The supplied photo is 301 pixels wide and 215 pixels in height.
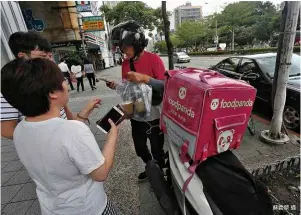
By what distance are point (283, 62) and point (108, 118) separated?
2.64 metres

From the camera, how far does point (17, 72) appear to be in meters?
0.84

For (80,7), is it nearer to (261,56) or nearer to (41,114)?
(261,56)

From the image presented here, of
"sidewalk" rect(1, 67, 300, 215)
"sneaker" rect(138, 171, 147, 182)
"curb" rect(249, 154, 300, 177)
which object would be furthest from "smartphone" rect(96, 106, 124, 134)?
"curb" rect(249, 154, 300, 177)

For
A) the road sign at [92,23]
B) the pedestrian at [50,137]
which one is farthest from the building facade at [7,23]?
the road sign at [92,23]

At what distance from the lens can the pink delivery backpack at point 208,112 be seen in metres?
0.88

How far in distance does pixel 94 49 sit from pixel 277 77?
22449 mm

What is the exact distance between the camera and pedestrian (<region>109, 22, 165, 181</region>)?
1.64 m

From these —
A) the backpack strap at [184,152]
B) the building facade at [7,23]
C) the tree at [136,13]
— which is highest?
the tree at [136,13]

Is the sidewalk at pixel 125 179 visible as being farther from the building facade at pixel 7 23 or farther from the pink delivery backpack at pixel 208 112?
the building facade at pixel 7 23

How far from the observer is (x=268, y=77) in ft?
13.3

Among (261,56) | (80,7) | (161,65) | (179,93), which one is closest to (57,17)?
(80,7)

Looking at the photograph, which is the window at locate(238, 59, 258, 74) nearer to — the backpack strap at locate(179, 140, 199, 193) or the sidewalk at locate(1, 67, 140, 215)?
the sidewalk at locate(1, 67, 140, 215)

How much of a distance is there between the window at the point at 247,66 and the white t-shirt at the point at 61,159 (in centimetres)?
Answer: 442

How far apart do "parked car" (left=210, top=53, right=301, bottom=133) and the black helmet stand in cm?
268
